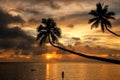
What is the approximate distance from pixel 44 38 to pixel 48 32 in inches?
121

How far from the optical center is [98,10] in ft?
223

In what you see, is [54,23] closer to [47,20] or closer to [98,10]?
[47,20]

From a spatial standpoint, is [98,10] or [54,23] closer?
[98,10]

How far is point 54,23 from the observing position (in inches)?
2940

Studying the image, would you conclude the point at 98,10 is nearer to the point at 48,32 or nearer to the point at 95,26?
the point at 95,26

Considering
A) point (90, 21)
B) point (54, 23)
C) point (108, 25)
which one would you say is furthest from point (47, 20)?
point (108, 25)

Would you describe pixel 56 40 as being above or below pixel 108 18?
below

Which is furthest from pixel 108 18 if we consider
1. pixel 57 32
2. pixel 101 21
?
pixel 57 32

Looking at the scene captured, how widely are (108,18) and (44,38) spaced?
51.1ft

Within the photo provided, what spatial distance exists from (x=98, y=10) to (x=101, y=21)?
258cm

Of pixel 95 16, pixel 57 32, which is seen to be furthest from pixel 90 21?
pixel 57 32

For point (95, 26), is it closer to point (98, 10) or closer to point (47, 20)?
point (98, 10)

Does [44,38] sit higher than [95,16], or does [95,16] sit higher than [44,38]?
[95,16]

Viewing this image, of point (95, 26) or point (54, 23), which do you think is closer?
point (95, 26)
